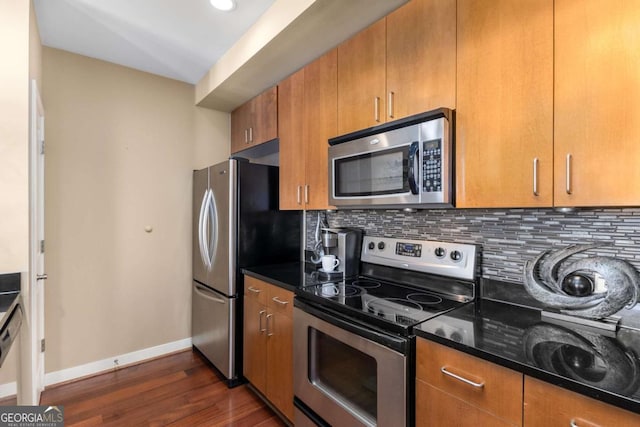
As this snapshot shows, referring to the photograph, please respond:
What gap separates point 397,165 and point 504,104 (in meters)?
0.50

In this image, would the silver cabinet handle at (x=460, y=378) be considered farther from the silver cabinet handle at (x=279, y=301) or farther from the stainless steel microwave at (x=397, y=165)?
the silver cabinet handle at (x=279, y=301)

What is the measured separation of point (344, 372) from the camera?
1.47 meters

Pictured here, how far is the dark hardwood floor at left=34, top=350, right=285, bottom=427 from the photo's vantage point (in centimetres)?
199

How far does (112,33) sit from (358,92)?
1.77m

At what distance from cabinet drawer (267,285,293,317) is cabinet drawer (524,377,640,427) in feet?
3.92

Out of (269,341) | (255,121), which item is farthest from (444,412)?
(255,121)

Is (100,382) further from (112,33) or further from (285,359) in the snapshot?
(112,33)

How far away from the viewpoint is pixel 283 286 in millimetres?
1852

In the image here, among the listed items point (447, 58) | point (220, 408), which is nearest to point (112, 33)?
point (447, 58)

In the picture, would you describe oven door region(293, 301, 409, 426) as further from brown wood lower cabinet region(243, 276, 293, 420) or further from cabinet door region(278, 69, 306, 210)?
cabinet door region(278, 69, 306, 210)

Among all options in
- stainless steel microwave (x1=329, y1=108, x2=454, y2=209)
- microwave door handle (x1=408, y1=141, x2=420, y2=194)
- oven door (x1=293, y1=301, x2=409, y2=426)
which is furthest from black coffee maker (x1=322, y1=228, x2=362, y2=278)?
microwave door handle (x1=408, y1=141, x2=420, y2=194)

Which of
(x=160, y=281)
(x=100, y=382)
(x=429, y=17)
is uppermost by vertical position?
(x=429, y=17)

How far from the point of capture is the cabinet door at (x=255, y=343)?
207 centimetres

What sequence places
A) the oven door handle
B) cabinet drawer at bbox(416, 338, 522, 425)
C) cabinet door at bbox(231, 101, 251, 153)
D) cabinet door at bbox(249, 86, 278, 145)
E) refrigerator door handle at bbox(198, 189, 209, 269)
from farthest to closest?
cabinet door at bbox(231, 101, 251, 153) → refrigerator door handle at bbox(198, 189, 209, 269) → cabinet door at bbox(249, 86, 278, 145) → the oven door handle → cabinet drawer at bbox(416, 338, 522, 425)
